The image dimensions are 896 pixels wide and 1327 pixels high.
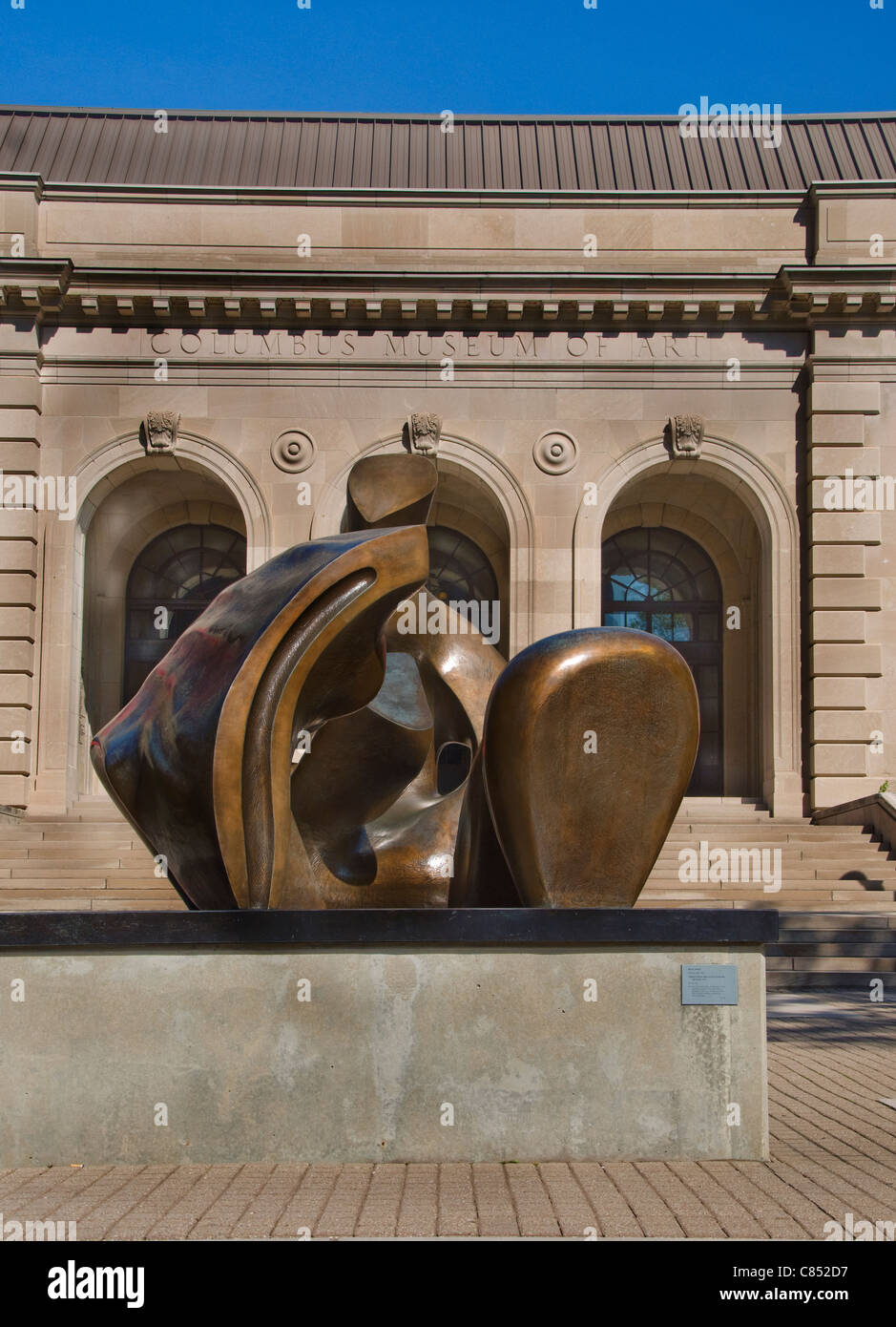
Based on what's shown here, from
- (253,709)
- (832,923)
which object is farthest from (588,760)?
(832,923)

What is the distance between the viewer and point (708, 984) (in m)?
6.43

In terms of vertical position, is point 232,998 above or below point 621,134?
below

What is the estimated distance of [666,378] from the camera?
24.7 meters

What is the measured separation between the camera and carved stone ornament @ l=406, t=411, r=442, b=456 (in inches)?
959

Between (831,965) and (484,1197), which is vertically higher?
(484,1197)

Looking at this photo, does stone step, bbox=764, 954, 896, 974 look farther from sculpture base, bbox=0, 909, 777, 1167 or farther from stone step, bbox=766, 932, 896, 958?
sculpture base, bbox=0, 909, 777, 1167

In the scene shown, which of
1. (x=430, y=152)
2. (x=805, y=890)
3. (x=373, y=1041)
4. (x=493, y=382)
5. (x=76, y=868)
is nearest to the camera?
(x=373, y=1041)

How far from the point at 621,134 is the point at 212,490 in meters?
11.4

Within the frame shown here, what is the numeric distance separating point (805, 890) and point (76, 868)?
10.0 meters

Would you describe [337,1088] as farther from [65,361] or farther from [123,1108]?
[65,361]

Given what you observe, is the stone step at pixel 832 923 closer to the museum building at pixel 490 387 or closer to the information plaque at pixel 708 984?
the museum building at pixel 490 387

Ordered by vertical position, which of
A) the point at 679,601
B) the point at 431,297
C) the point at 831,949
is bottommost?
the point at 831,949

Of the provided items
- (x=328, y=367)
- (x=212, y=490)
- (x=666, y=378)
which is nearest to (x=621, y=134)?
(x=666, y=378)

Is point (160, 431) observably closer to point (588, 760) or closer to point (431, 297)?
point (431, 297)
